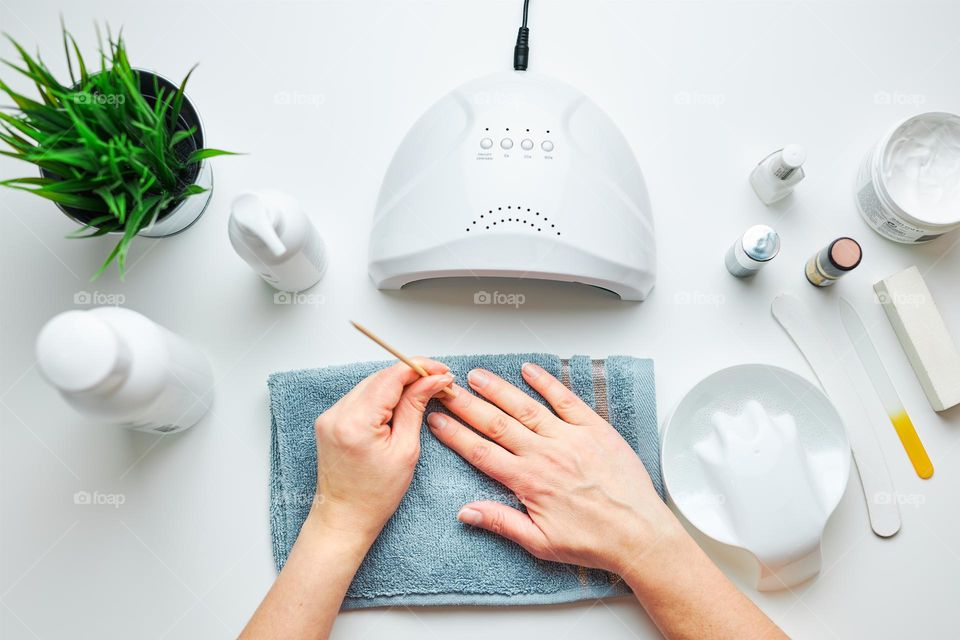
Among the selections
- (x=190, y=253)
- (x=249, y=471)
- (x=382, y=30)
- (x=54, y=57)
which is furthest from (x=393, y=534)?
(x=54, y=57)

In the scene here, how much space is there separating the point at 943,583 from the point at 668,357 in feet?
1.36

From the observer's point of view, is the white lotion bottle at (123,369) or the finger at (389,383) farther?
the finger at (389,383)

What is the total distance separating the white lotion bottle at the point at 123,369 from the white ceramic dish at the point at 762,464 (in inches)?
21.2

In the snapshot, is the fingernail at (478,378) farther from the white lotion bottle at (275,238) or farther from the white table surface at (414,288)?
the white lotion bottle at (275,238)

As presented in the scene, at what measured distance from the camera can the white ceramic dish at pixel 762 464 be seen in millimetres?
669

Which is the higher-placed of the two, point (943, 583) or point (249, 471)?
point (249, 471)

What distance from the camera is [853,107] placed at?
2.65 ft

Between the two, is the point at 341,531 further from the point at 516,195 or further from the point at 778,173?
the point at 778,173

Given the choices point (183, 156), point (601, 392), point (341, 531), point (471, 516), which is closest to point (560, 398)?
point (601, 392)

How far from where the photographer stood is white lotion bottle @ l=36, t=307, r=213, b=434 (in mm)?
507

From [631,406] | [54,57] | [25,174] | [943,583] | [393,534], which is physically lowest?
[943,583]

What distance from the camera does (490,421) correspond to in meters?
0.69

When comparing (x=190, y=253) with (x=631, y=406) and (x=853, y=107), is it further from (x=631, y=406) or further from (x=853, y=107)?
(x=853, y=107)

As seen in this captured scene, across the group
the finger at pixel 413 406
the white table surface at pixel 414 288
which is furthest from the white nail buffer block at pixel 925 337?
the finger at pixel 413 406
